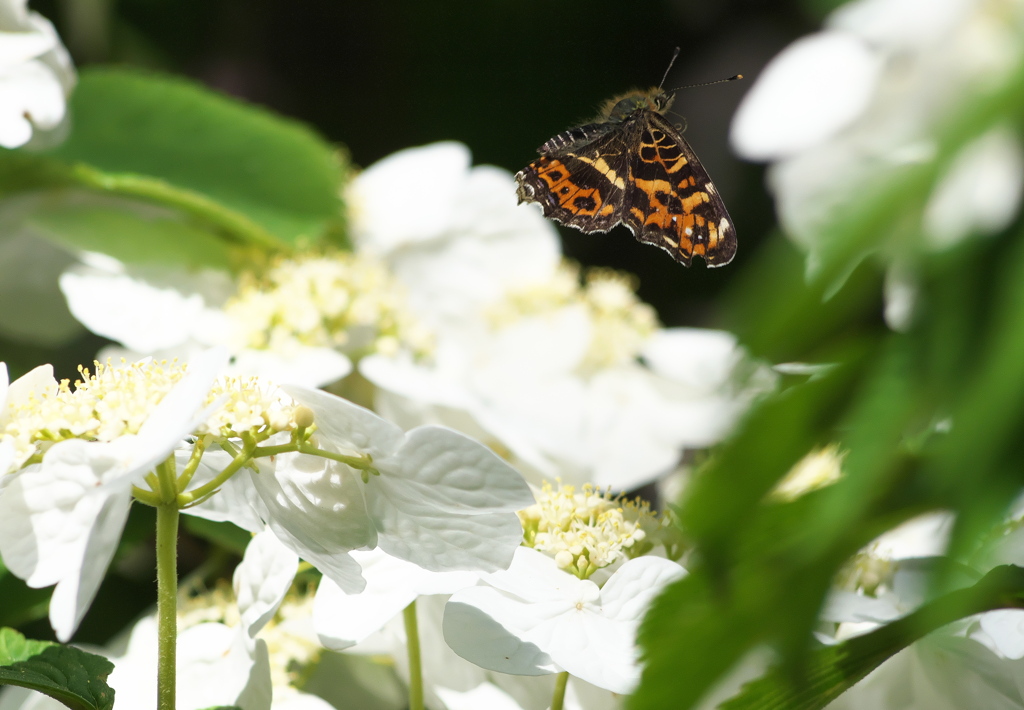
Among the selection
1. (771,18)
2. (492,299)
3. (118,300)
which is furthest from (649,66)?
(118,300)

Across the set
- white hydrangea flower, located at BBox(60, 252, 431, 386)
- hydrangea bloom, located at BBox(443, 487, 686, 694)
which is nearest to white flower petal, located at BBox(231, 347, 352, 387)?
white hydrangea flower, located at BBox(60, 252, 431, 386)

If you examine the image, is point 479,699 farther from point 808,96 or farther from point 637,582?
point 808,96

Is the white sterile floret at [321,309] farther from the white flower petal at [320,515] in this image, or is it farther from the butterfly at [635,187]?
the white flower petal at [320,515]

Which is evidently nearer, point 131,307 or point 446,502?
point 446,502

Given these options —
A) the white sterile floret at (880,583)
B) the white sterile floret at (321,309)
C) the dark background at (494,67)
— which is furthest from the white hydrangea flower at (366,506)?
the dark background at (494,67)

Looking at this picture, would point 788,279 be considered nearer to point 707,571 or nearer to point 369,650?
point 707,571

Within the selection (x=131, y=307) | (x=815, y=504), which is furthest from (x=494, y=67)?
(x=815, y=504)

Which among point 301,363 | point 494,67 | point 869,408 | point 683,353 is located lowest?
point 869,408
